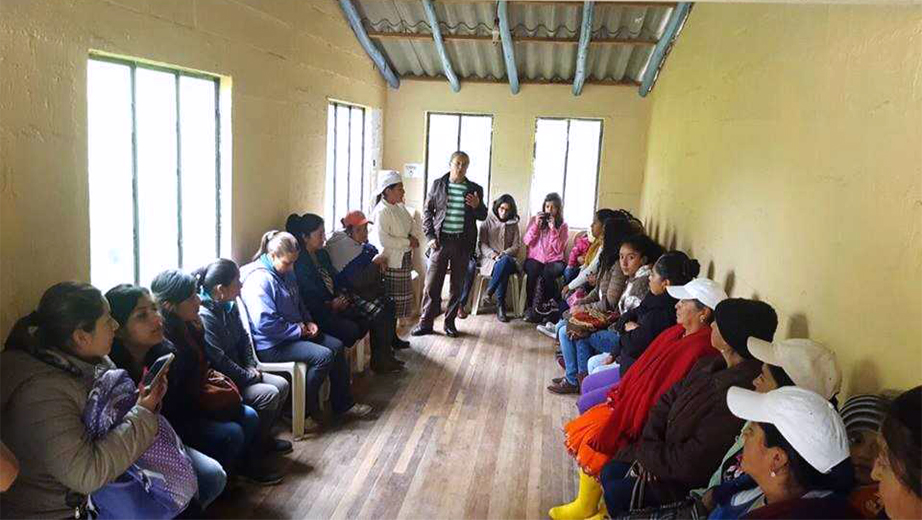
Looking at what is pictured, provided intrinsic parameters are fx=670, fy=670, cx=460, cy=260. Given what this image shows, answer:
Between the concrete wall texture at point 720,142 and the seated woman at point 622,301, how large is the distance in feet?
1.06

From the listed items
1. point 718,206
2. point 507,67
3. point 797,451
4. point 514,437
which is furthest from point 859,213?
point 507,67

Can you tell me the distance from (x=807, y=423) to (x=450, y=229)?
13.0 ft

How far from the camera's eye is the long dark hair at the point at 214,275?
115 inches

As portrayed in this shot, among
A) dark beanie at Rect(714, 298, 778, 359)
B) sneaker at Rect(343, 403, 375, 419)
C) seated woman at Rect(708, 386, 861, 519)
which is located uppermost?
dark beanie at Rect(714, 298, 778, 359)

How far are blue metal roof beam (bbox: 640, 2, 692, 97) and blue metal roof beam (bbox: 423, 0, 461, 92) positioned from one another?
170 cm

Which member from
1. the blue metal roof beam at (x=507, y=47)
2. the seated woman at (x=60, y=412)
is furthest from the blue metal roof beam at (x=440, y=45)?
the seated woman at (x=60, y=412)

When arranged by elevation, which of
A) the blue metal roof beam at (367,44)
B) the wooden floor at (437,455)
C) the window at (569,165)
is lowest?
the wooden floor at (437,455)

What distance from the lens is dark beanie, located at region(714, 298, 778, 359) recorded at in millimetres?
2100

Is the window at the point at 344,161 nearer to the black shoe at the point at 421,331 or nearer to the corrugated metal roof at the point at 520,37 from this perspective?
the corrugated metal roof at the point at 520,37

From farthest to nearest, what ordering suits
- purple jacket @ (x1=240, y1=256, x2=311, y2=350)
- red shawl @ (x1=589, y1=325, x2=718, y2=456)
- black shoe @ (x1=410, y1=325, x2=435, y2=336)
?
black shoe @ (x1=410, y1=325, x2=435, y2=336) < purple jacket @ (x1=240, y1=256, x2=311, y2=350) < red shawl @ (x1=589, y1=325, x2=718, y2=456)

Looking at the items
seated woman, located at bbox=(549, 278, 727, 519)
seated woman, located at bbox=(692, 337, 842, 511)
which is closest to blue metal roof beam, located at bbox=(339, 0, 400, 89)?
seated woman, located at bbox=(549, 278, 727, 519)

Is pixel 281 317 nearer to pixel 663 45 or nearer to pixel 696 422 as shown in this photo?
pixel 696 422

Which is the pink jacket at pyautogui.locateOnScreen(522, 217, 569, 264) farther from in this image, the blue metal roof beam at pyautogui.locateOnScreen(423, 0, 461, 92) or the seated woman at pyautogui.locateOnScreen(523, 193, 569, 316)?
the blue metal roof beam at pyautogui.locateOnScreen(423, 0, 461, 92)

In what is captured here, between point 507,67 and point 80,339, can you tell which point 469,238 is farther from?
point 80,339
